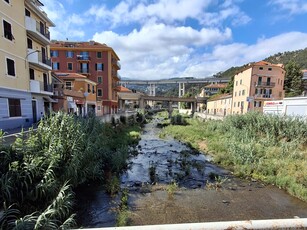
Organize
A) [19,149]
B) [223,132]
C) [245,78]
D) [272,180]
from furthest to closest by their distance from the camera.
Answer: [245,78] → [223,132] → [272,180] → [19,149]

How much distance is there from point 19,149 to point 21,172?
930 millimetres

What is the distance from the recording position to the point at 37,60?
17672 millimetres

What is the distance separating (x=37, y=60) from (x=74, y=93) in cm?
813

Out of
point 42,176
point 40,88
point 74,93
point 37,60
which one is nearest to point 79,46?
point 74,93

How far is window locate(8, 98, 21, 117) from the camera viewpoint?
14.5 metres

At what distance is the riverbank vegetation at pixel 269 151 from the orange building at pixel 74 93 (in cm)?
1667

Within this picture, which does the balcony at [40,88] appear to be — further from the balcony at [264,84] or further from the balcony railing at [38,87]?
the balcony at [264,84]

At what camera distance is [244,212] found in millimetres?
7531

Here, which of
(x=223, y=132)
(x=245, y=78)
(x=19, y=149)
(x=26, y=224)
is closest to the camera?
(x=26, y=224)

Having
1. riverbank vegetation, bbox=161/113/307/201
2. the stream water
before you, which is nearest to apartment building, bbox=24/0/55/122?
the stream water

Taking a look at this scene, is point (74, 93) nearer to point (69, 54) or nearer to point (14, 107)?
point (14, 107)

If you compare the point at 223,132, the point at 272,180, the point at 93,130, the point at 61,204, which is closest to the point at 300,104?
the point at 223,132

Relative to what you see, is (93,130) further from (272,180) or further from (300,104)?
(300,104)

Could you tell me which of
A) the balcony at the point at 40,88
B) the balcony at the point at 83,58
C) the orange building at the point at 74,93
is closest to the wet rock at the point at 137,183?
the balcony at the point at 40,88
